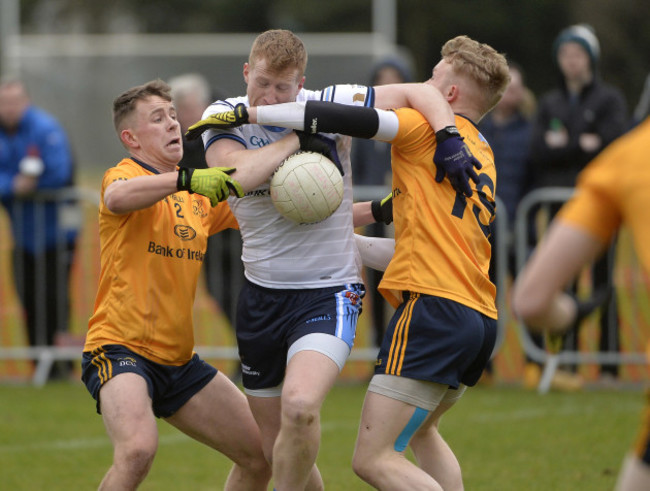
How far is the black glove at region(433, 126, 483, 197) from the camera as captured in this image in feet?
15.4

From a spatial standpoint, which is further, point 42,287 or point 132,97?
point 42,287

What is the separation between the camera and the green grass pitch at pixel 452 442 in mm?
6555

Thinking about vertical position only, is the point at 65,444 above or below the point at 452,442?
below

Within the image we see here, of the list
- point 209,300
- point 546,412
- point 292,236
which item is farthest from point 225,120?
point 209,300

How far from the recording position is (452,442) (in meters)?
7.58

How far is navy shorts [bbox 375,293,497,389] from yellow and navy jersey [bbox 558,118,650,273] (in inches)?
62.7

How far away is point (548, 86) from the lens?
31078 mm

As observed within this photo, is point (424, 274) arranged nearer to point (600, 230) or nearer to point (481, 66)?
point (481, 66)

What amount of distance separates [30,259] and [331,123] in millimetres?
6297

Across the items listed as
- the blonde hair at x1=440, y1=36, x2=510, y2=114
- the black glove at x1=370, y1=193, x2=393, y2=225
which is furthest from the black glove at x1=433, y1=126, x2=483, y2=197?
the black glove at x1=370, y1=193, x2=393, y2=225

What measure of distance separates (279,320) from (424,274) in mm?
711

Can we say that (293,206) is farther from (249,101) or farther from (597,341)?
(597,341)

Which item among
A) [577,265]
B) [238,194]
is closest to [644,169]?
[577,265]

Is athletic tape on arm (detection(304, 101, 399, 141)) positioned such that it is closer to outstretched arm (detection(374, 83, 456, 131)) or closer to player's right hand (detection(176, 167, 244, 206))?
outstretched arm (detection(374, 83, 456, 131))
